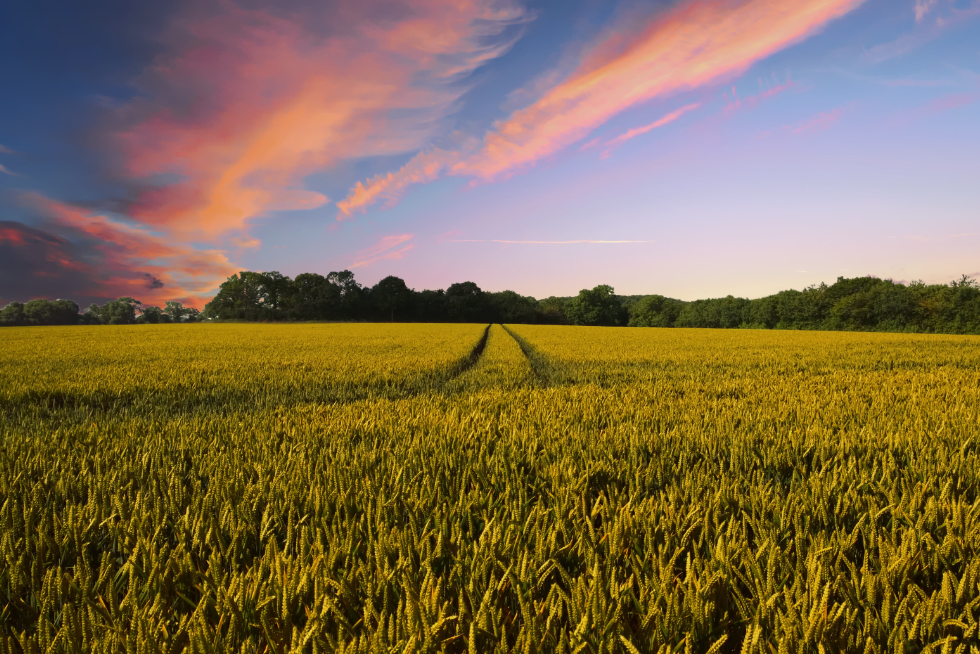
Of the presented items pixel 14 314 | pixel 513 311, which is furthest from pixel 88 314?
pixel 513 311

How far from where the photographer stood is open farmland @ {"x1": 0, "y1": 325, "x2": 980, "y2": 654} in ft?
3.83

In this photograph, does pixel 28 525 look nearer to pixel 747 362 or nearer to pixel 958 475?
pixel 958 475

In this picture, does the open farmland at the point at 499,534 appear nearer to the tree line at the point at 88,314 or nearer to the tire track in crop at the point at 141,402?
the tire track in crop at the point at 141,402

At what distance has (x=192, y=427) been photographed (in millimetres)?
4070

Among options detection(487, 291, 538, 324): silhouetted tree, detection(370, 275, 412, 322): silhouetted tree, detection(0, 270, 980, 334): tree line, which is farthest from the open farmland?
detection(487, 291, 538, 324): silhouetted tree

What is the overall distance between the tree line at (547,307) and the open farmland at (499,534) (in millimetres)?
86111

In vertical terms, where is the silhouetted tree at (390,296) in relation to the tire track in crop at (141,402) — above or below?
above

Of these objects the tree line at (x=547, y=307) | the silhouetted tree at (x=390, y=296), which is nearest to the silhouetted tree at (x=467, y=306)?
the tree line at (x=547, y=307)

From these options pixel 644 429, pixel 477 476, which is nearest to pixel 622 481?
pixel 477 476

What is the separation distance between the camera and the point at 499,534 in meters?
1.68

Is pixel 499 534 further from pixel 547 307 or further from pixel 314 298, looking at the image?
pixel 547 307

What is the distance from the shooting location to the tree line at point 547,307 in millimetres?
67375

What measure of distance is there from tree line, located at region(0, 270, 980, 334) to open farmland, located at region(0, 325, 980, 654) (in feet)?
283

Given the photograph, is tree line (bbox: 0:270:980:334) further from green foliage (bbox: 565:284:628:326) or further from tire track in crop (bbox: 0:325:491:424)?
tire track in crop (bbox: 0:325:491:424)
